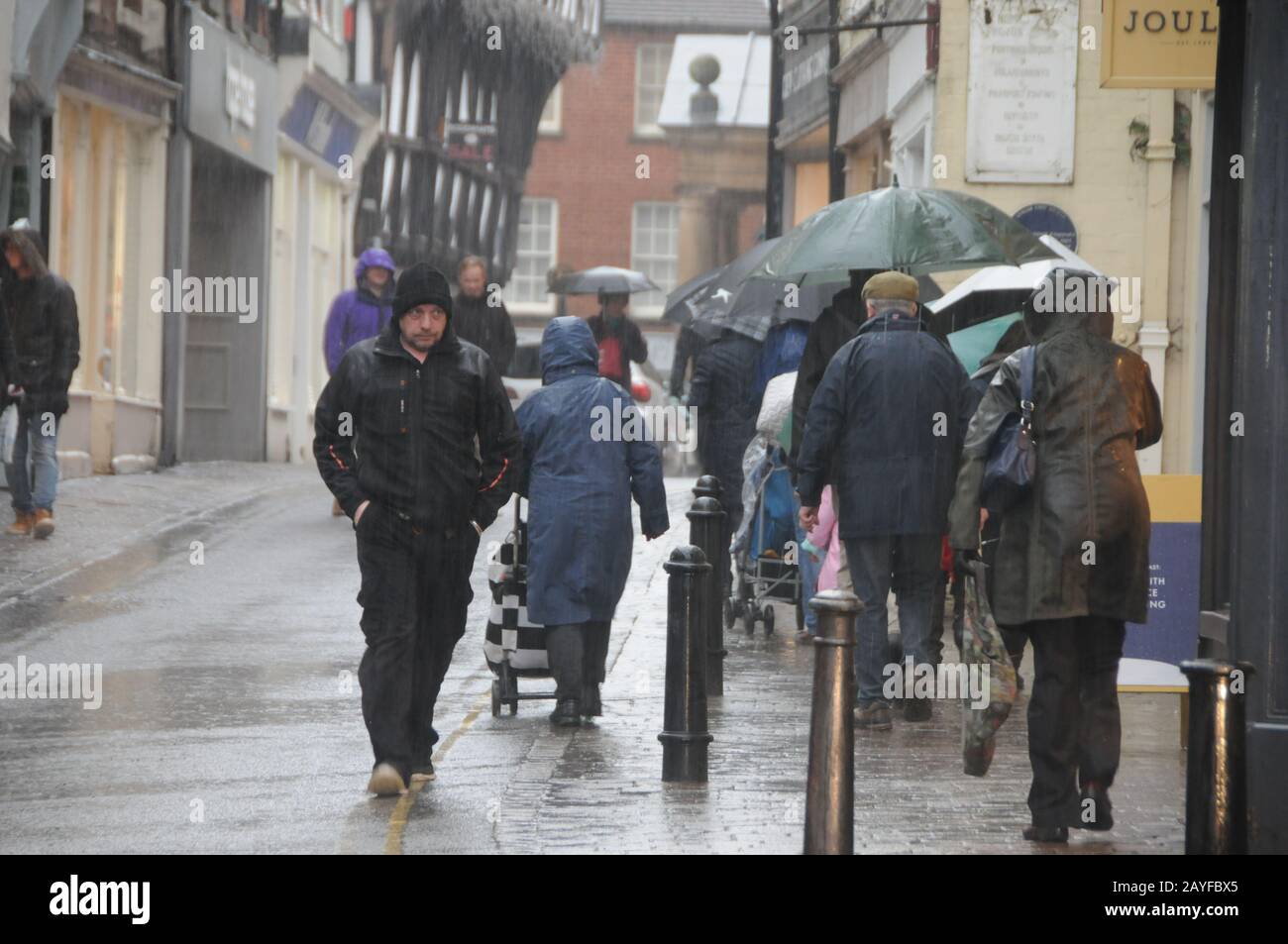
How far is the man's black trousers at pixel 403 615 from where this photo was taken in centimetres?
862

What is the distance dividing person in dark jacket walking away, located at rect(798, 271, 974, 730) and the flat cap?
0.01 metres

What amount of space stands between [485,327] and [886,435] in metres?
7.26

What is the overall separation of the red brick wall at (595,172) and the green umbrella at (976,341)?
45962mm

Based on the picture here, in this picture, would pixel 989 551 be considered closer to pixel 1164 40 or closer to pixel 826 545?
pixel 1164 40

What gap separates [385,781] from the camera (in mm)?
8492

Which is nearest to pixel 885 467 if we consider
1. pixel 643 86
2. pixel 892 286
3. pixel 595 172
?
pixel 892 286

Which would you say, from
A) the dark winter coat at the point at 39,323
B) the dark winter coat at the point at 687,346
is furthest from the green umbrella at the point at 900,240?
the dark winter coat at the point at 39,323

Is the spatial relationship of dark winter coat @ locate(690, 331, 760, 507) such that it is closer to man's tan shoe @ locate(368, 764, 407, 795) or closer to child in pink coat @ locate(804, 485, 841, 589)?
child in pink coat @ locate(804, 485, 841, 589)

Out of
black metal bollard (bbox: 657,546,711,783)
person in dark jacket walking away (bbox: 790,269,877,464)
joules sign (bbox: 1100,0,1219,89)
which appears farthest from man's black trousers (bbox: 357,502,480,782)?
joules sign (bbox: 1100,0,1219,89)

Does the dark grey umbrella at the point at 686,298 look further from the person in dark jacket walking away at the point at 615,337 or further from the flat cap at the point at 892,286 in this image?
the flat cap at the point at 892,286
